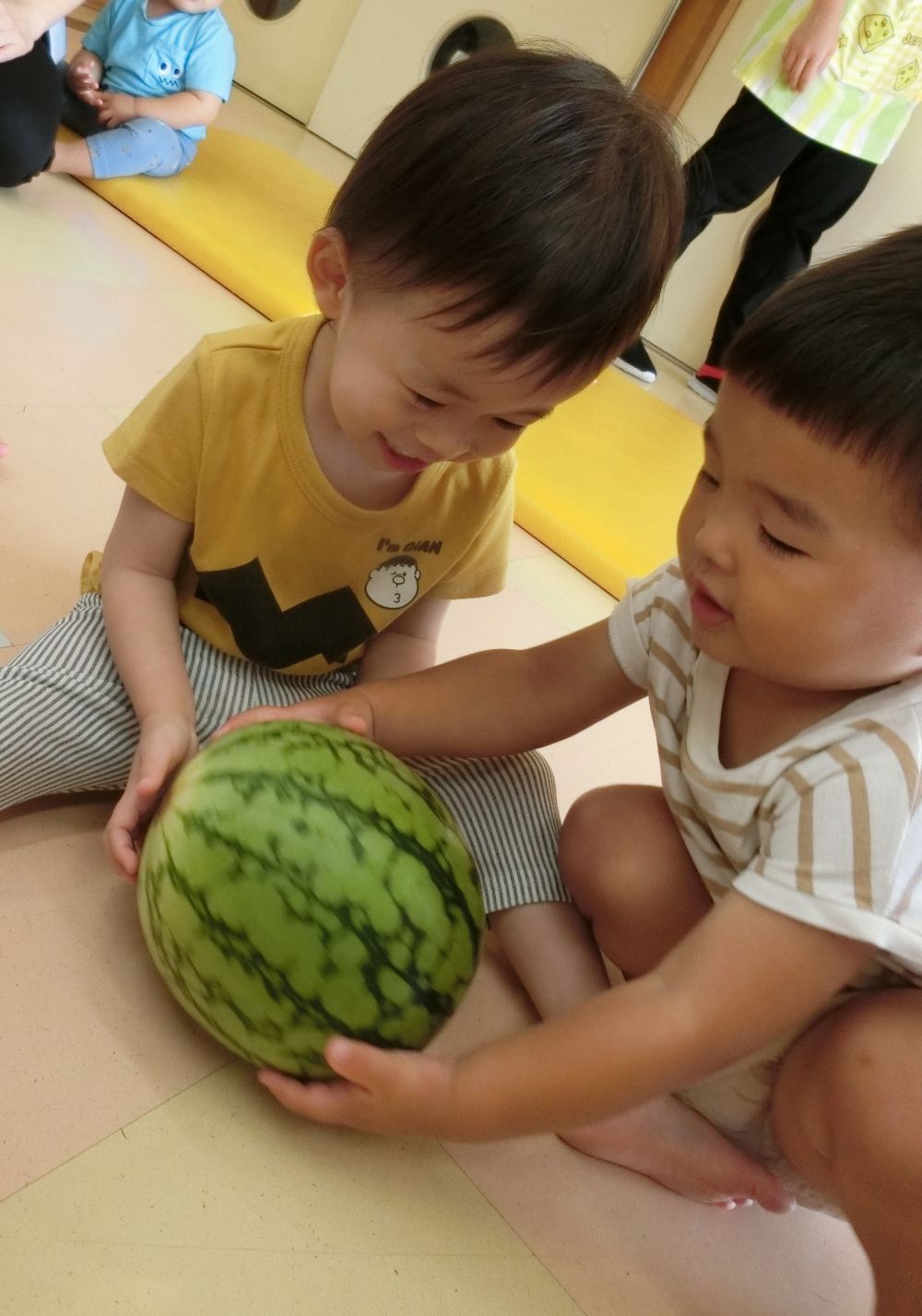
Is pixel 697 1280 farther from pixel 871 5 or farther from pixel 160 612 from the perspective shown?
pixel 871 5

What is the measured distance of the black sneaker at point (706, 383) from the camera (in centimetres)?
303

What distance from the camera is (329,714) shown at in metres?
0.89

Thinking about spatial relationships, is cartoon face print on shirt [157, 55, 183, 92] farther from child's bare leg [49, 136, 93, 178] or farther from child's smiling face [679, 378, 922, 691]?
child's smiling face [679, 378, 922, 691]

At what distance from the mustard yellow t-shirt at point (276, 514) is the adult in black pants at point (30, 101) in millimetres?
1320

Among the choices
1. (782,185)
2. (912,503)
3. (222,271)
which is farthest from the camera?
(782,185)

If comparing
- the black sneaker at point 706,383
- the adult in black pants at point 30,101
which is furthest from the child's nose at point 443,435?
the black sneaker at point 706,383

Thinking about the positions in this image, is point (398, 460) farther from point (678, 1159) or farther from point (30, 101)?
point (30, 101)

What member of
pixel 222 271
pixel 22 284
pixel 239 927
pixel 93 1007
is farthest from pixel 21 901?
pixel 222 271

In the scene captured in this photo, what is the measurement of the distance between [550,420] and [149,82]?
1355 mm

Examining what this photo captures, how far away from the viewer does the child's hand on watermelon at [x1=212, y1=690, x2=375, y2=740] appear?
0.82 metres

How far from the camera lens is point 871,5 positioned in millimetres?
2232

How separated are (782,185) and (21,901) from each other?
2605 millimetres

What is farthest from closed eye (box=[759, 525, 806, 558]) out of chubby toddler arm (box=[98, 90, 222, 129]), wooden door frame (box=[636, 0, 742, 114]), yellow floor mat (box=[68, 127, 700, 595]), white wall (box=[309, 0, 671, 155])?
white wall (box=[309, 0, 671, 155])

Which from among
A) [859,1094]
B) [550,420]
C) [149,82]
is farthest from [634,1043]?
[149,82]
